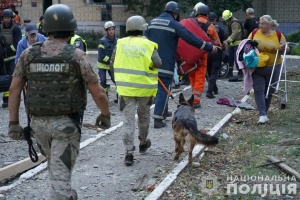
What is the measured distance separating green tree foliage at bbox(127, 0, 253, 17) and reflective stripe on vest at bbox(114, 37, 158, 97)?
18616 mm

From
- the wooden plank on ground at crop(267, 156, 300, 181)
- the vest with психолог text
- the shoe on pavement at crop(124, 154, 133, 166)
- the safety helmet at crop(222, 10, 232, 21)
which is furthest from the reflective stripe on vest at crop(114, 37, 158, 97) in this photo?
the safety helmet at crop(222, 10, 232, 21)

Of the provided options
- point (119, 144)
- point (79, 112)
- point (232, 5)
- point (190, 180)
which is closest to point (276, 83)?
point (119, 144)

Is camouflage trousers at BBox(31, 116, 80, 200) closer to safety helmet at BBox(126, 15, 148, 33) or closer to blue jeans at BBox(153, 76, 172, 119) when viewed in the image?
safety helmet at BBox(126, 15, 148, 33)

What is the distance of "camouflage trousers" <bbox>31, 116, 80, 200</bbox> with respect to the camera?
4805 millimetres

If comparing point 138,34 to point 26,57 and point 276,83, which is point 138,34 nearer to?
point 26,57

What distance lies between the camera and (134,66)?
23.5 feet

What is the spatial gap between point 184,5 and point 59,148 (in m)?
21.3

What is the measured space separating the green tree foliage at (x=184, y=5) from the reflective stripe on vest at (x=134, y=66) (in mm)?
18616

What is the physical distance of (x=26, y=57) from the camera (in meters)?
4.79

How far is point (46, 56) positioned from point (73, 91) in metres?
0.37

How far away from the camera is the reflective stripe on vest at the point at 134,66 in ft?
23.4

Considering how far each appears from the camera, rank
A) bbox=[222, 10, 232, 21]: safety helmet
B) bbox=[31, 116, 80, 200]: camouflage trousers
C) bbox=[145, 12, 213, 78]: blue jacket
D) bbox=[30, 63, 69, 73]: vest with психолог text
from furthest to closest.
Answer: bbox=[222, 10, 232, 21]: safety helmet → bbox=[145, 12, 213, 78]: blue jacket → bbox=[31, 116, 80, 200]: camouflage trousers → bbox=[30, 63, 69, 73]: vest with психолог text

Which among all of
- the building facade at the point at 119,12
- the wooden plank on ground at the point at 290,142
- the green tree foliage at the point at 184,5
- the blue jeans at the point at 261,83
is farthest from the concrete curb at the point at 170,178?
the building facade at the point at 119,12

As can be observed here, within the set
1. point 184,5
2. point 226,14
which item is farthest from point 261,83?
point 184,5
